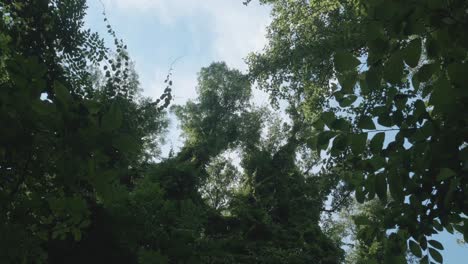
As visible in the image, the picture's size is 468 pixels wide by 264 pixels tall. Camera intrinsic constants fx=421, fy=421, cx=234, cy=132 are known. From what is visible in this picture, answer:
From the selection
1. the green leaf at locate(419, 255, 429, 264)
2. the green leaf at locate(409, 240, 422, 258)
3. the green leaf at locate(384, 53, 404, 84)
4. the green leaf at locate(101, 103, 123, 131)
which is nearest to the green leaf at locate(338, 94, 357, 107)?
the green leaf at locate(384, 53, 404, 84)

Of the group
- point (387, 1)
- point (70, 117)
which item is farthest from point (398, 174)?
point (70, 117)

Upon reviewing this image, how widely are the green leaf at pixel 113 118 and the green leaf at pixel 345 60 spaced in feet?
2.42

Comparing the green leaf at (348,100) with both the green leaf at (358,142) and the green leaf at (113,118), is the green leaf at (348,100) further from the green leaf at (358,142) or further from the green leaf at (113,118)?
the green leaf at (113,118)

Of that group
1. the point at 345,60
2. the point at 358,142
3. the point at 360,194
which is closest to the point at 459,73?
the point at 345,60

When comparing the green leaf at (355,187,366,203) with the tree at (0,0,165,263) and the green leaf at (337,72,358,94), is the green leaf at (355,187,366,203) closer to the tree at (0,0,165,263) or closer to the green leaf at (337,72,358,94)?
the green leaf at (337,72,358,94)

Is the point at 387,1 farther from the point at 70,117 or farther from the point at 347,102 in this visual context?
the point at 70,117

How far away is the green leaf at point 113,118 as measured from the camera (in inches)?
42.3

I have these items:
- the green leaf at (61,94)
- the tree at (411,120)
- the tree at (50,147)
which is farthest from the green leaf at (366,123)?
the green leaf at (61,94)

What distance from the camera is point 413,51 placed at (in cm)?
126

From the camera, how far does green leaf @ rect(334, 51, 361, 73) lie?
4.57ft

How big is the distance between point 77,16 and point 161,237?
4.57 metres

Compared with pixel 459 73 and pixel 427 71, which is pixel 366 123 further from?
pixel 459 73

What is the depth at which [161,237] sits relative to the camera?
5707mm

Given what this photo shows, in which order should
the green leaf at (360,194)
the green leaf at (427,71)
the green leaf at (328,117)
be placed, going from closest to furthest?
the green leaf at (427,71), the green leaf at (328,117), the green leaf at (360,194)
